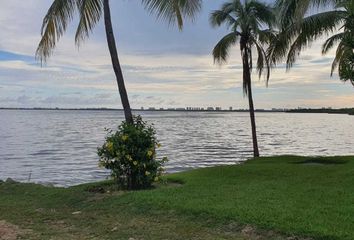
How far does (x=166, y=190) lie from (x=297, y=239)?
14.7ft

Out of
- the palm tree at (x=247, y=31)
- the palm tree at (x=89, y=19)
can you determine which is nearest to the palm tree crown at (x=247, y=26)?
the palm tree at (x=247, y=31)

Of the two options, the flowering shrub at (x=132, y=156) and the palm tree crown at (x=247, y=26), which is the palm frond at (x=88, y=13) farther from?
the palm tree crown at (x=247, y=26)

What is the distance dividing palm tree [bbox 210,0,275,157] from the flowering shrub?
429 inches

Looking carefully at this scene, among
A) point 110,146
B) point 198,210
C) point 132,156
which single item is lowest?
point 198,210

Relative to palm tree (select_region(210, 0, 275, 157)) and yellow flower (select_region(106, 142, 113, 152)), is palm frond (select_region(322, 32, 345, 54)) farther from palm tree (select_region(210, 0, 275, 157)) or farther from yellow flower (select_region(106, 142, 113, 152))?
yellow flower (select_region(106, 142, 113, 152))

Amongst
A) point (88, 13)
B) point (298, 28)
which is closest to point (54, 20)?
point (88, 13)

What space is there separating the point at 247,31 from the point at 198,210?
1461cm

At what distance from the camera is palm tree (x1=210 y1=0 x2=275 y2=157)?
21044mm

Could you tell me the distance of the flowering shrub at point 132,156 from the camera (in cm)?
1117

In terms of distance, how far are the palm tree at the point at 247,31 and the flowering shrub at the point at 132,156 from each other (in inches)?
429

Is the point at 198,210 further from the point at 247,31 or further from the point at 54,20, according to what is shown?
the point at 247,31

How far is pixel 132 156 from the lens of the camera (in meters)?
11.2

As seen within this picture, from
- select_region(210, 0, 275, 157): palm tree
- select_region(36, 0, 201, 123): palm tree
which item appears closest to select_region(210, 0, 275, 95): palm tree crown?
select_region(210, 0, 275, 157): palm tree

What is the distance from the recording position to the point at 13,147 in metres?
36.6
